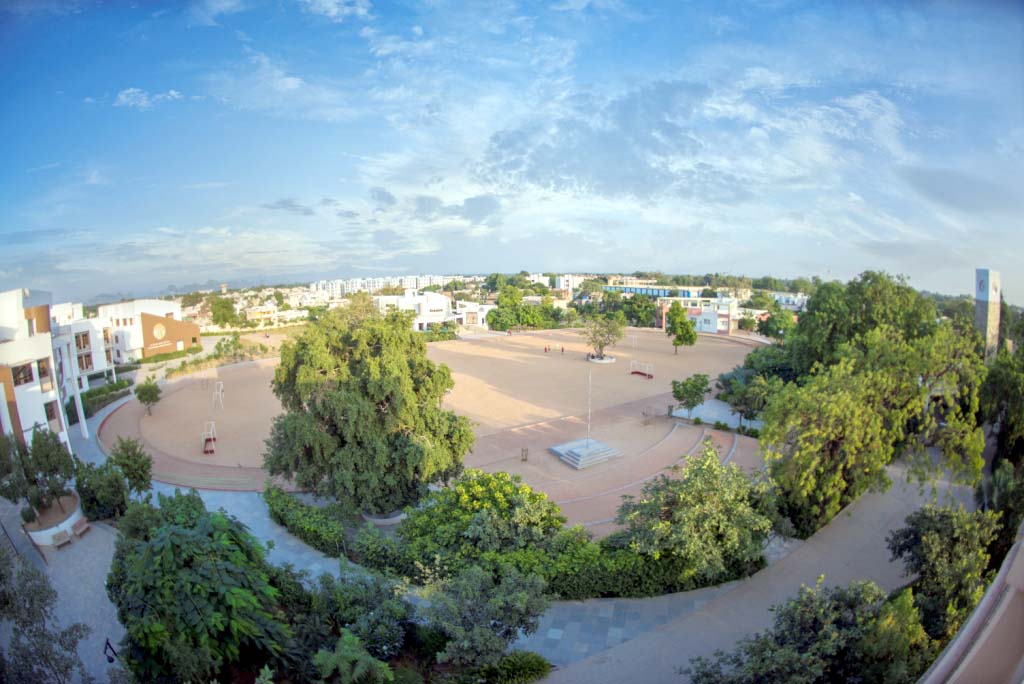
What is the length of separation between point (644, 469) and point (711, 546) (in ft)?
26.7

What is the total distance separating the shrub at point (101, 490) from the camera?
13062 millimetres

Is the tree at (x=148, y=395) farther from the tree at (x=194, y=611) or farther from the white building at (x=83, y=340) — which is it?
the tree at (x=194, y=611)

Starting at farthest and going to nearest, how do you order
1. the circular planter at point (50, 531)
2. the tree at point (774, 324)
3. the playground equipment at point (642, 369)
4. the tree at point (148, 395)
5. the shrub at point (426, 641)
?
the tree at point (774, 324) < the playground equipment at point (642, 369) < the tree at point (148, 395) < the circular planter at point (50, 531) < the shrub at point (426, 641)

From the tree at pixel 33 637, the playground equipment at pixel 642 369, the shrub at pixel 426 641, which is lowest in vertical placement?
the shrub at pixel 426 641

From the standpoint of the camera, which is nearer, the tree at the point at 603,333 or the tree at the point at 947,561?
the tree at the point at 947,561

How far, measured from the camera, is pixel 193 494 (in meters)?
9.02

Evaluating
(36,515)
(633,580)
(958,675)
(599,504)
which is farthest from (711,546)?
(36,515)

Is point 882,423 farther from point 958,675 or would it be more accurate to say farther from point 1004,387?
point 958,675

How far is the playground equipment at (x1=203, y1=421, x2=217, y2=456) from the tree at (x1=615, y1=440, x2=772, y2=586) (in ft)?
56.4

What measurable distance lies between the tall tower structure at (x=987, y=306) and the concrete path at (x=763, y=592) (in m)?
7.84

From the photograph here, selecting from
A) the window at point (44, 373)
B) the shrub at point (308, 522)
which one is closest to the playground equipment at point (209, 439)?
the window at point (44, 373)

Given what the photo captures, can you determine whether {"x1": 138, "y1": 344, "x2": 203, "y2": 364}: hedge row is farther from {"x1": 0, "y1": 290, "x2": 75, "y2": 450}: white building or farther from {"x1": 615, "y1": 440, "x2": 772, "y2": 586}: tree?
{"x1": 615, "y1": 440, "x2": 772, "y2": 586}: tree

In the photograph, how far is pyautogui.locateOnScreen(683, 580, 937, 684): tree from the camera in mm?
6008

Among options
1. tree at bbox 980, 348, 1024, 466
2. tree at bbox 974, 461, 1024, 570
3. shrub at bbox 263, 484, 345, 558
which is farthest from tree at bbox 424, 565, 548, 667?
tree at bbox 980, 348, 1024, 466
